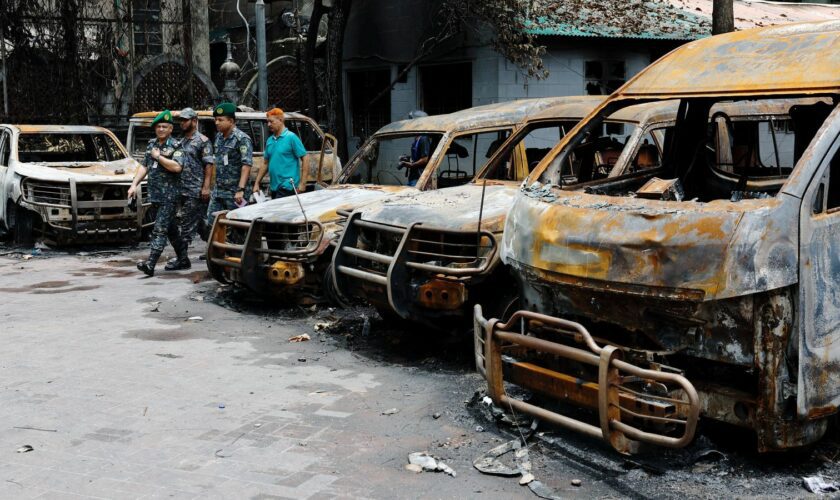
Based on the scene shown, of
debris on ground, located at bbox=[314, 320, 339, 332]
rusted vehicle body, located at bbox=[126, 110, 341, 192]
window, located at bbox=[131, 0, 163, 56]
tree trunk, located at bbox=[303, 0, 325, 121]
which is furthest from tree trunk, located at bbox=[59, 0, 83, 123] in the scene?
debris on ground, located at bbox=[314, 320, 339, 332]

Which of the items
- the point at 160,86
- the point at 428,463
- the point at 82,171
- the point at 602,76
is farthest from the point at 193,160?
the point at 602,76

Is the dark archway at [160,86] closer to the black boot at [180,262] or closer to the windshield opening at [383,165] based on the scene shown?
the black boot at [180,262]

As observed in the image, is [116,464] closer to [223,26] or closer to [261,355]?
[261,355]

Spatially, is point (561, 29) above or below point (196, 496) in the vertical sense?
above

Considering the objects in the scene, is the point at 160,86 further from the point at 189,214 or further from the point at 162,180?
the point at 162,180

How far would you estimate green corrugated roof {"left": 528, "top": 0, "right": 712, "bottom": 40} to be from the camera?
16.7 meters

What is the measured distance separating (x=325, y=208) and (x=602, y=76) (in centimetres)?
1094

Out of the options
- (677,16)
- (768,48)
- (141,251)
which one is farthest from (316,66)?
(768,48)

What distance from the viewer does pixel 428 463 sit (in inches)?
192

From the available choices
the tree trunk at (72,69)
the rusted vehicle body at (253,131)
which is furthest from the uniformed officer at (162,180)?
the tree trunk at (72,69)

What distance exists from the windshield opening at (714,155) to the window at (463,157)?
1339mm

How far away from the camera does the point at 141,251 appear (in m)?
13.2

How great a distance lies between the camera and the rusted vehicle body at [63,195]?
41.0ft

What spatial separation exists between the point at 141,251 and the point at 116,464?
8.60 m
